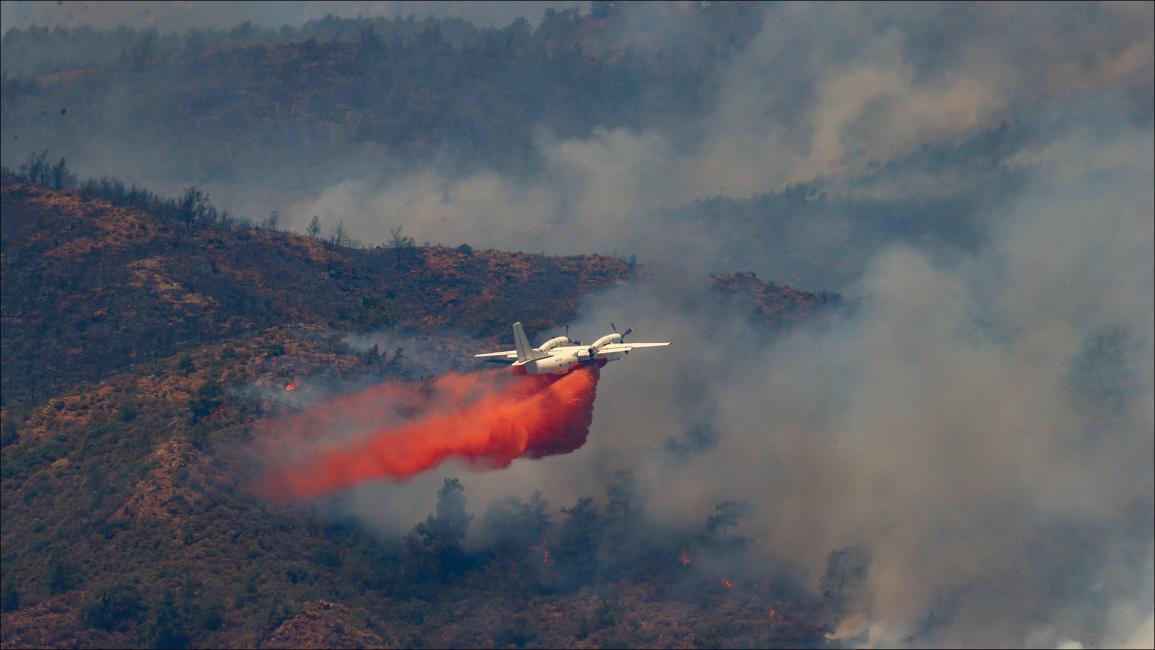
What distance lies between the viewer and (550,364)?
150 m

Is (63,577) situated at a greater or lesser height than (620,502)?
lesser

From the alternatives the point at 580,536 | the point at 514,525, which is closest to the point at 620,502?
the point at 580,536

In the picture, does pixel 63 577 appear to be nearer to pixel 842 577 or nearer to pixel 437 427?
pixel 437 427

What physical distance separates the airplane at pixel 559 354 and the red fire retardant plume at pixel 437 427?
3.79m

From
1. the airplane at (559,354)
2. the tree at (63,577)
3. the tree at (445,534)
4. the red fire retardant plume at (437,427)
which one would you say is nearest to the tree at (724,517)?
the red fire retardant plume at (437,427)

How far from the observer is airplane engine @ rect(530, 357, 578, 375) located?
150 meters

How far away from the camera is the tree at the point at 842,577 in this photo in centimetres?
18000

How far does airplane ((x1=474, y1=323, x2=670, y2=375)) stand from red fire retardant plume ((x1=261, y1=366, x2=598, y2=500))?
3787 mm

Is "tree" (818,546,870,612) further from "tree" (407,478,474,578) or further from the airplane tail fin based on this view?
the airplane tail fin

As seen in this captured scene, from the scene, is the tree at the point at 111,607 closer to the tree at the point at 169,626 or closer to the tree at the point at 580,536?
the tree at the point at 169,626

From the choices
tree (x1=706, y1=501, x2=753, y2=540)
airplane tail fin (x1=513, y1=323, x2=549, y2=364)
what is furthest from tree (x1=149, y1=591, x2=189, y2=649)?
tree (x1=706, y1=501, x2=753, y2=540)

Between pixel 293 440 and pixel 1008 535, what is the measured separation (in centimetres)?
8354

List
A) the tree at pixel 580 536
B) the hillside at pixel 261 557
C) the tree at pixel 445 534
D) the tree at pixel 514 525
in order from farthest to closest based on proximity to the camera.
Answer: the tree at pixel 580 536 < the tree at pixel 514 525 < the tree at pixel 445 534 < the hillside at pixel 261 557

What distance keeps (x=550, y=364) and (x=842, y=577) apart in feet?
162
